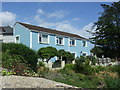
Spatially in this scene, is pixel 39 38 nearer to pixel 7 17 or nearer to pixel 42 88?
pixel 7 17

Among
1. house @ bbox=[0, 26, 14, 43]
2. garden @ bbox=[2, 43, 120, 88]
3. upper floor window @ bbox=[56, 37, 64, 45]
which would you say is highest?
house @ bbox=[0, 26, 14, 43]

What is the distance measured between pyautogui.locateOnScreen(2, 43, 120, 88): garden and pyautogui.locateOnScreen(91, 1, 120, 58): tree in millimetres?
13945

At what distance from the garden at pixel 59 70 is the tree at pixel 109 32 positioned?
13945mm

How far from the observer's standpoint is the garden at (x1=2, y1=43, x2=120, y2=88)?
8.15 m

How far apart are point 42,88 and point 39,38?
18.3 metres

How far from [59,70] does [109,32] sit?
24174 mm

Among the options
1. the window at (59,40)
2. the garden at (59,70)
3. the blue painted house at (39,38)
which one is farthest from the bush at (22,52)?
the window at (59,40)

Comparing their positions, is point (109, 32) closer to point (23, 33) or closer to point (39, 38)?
point (39, 38)

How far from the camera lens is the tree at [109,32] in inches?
1381

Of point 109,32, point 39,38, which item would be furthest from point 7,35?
point 109,32

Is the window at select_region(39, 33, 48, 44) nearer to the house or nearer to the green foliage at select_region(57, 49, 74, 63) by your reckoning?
the green foliage at select_region(57, 49, 74, 63)

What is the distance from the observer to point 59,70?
44.3ft

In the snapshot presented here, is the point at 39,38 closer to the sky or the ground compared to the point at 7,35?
closer to the ground

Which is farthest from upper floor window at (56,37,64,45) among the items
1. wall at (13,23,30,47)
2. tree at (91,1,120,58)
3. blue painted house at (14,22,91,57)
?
tree at (91,1,120,58)
